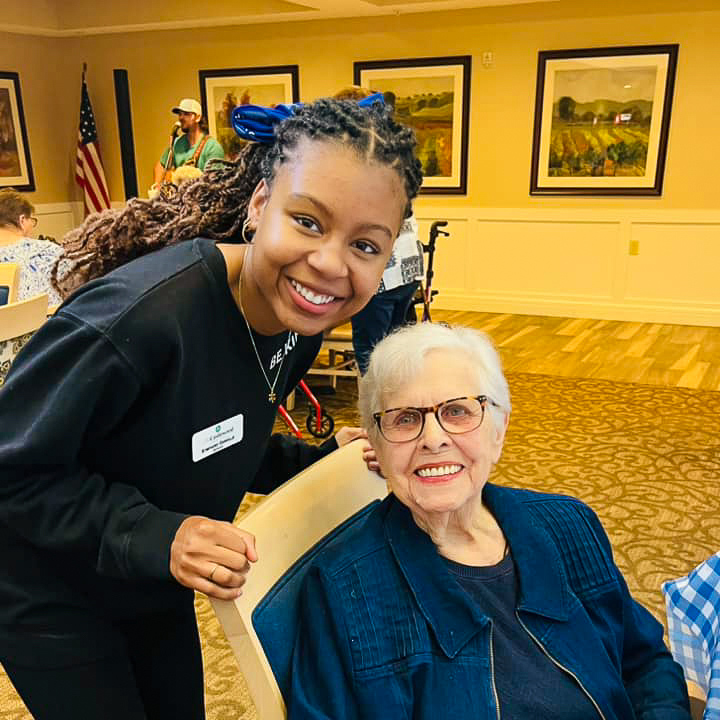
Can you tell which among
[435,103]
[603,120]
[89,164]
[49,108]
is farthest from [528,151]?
[49,108]

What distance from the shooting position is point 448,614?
3.51 feet

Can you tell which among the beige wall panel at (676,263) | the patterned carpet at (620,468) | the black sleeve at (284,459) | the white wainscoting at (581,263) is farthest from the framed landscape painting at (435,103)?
A: the black sleeve at (284,459)

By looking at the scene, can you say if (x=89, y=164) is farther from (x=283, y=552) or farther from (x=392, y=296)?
(x=283, y=552)

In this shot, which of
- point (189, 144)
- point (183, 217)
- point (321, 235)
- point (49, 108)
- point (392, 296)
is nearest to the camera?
point (321, 235)

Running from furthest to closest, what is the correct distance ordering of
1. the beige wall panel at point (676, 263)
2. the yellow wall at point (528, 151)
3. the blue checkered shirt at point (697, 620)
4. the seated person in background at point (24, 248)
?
the beige wall panel at point (676, 263) → the yellow wall at point (528, 151) → the seated person in background at point (24, 248) → the blue checkered shirt at point (697, 620)

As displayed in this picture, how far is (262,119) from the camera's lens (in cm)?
109

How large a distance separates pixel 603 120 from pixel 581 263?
1371mm

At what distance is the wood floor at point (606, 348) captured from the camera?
5.14 metres

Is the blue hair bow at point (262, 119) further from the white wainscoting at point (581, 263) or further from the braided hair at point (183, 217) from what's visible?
the white wainscoting at point (581, 263)

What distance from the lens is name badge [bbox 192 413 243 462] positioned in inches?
40.4

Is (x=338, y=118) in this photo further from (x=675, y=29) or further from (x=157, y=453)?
(x=675, y=29)

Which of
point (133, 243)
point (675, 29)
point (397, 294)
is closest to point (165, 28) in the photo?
point (675, 29)

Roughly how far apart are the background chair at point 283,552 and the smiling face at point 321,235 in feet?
0.93

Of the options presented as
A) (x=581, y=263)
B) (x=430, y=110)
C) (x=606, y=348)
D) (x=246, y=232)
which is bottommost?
(x=606, y=348)
